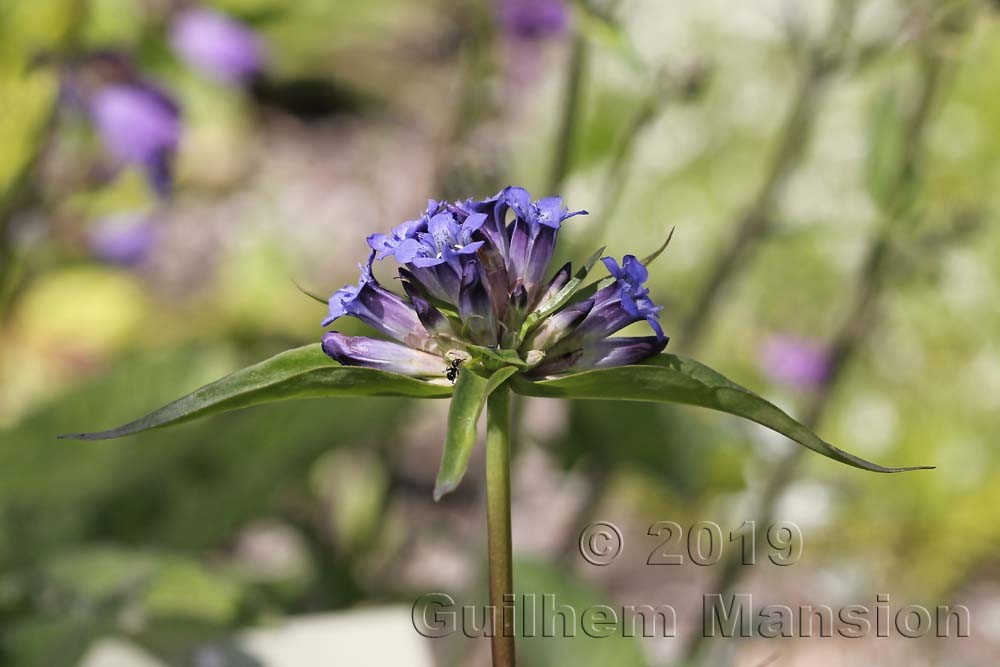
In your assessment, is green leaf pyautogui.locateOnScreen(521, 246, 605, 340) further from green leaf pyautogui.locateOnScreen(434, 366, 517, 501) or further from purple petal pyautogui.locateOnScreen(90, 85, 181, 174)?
purple petal pyautogui.locateOnScreen(90, 85, 181, 174)

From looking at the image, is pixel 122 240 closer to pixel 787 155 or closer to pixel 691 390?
pixel 787 155

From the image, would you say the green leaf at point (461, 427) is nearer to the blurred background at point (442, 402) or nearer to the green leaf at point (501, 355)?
the green leaf at point (501, 355)

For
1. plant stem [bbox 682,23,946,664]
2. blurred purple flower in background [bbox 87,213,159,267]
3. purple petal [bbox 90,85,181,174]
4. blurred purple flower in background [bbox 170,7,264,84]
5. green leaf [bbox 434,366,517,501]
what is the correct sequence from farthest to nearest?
blurred purple flower in background [bbox 87,213,159,267] → blurred purple flower in background [bbox 170,7,264,84] → purple petal [bbox 90,85,181,174] → plant stem [bbox 682,23,946,664] → green leaf [bbox 434,366,517,501]

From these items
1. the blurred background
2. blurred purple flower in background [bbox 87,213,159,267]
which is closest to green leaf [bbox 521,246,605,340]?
the blurred background

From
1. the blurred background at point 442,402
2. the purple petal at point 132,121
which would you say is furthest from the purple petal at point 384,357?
the purple petal at point 132,121

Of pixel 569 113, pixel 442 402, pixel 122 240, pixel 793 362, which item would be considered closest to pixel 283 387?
pixel 569 113
